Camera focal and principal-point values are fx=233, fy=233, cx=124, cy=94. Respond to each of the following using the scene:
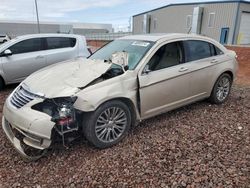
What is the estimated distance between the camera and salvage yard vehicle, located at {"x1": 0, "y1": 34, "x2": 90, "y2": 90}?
259 inches

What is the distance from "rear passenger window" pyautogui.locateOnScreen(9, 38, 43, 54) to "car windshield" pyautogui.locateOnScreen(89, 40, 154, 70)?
3213 mm

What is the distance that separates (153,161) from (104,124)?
0.86 m

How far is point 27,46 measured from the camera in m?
6.91

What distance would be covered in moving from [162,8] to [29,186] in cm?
3265

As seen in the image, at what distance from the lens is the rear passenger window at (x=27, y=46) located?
6.74m

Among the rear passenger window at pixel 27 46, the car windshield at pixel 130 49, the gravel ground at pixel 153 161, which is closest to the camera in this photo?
the gravel ground at pixel 153 161

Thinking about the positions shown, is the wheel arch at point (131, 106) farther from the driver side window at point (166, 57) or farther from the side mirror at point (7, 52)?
the side mirror at point (7, 52)

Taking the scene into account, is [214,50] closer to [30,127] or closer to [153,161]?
[153,161]

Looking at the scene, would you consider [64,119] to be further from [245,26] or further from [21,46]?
[245,26]

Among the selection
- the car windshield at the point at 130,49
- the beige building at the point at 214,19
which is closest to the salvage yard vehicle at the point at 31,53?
the car windshield at the point at 130,49

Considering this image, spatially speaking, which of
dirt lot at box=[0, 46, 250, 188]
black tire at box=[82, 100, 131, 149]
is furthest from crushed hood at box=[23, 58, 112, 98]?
dirt lot at box=[0, 46, 250, 188]

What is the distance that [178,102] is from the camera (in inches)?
168

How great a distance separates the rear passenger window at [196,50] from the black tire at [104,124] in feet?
5.48

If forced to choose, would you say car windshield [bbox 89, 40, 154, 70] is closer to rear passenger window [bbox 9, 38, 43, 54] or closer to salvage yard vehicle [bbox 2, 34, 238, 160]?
salvage yard vehicle [bbox 2, 34, 238, 160]
